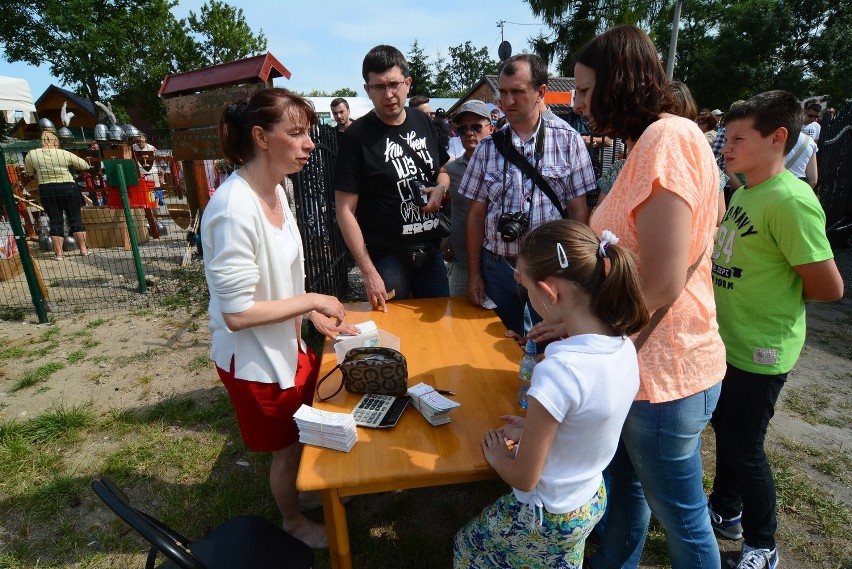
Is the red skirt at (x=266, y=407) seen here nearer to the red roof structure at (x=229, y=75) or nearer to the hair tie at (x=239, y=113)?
the hair tie at (x=239, y=113)

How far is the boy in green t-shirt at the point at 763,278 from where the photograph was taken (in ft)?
5.44

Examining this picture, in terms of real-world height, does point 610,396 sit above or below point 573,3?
below

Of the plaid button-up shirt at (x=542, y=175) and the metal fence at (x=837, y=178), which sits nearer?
the plaid button-up shirt at (x=542, y=175)

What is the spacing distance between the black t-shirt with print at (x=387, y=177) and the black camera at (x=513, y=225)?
60 centimetres

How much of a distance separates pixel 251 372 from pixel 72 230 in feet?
25.9

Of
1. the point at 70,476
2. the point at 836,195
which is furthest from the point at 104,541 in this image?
the point at 836,195

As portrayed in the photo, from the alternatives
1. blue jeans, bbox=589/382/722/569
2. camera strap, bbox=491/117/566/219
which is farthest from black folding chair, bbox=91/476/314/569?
camera strap, bbox=491/117/566/219

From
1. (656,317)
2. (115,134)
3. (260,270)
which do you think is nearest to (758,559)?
(656,317)

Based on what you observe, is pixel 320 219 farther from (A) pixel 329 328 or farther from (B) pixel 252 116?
(B) pixel 252 116

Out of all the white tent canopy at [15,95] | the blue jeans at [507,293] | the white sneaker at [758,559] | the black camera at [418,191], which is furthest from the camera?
the white tent canopy at [15,95]

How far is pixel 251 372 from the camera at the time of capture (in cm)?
175

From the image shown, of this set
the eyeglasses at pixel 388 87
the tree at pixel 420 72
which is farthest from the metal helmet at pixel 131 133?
the tree at pixel 420 72

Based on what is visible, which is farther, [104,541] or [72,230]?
[72,230]

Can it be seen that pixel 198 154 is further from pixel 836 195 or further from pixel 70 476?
pixel 836 195
